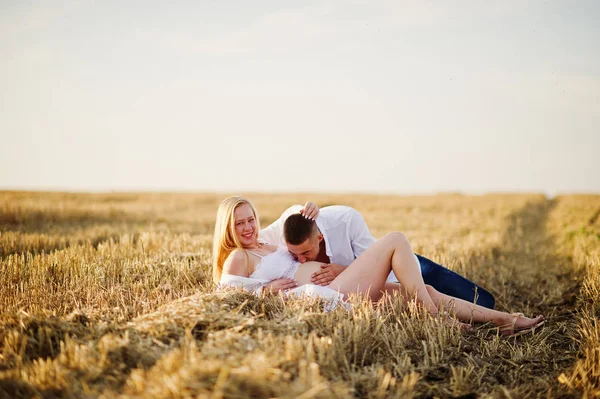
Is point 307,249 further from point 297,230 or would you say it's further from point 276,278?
point 276,278

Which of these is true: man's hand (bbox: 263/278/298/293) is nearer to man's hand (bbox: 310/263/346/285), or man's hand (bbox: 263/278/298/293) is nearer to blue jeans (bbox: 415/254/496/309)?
man's hand (bbox: 310/263/346/285)

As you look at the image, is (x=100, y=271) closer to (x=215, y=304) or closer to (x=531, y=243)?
→ (x=215, y=304)

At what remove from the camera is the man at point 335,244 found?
209 inches

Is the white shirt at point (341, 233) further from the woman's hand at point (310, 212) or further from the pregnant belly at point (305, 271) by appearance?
the pregnant belly at point (305, 271)

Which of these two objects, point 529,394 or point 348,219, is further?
point 348,219

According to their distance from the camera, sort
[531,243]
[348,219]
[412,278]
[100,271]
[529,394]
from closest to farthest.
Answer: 1. [529,394]
2. [412,278]
3. [348,219]
4. [100,271]
5. [531,243]

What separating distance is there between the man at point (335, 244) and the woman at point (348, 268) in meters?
0.20

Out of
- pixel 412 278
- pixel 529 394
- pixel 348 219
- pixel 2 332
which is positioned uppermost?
pixel 348 219

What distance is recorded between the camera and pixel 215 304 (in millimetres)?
4453

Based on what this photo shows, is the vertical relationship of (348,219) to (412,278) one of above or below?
above

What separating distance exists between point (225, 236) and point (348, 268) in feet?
4.78

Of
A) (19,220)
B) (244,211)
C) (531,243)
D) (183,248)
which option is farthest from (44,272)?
(531,243)

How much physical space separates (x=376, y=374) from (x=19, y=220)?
14.7 metres

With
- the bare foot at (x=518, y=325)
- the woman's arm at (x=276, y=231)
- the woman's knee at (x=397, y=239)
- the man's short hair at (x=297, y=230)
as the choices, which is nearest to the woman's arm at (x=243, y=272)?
the man's short hair at (x=297, y=230)
